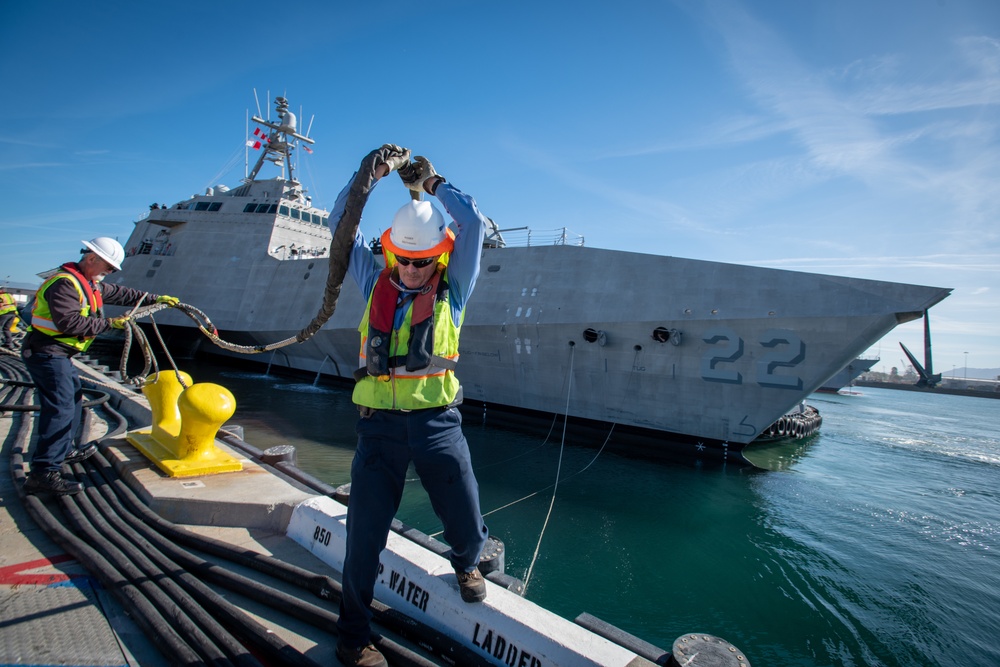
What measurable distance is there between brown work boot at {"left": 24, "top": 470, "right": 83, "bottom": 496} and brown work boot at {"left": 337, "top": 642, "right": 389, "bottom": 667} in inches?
89.9

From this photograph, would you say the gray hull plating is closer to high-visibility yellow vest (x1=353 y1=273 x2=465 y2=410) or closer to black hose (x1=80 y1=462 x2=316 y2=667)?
high-visibility yellow vest (x1=353 y1=273 x2=465 y2=410)

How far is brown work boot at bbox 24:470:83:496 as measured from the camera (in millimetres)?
2812

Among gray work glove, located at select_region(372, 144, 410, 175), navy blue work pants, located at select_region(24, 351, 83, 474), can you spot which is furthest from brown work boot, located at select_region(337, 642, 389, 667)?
navy blue work pants, located at select_region(24, 351, 83, 474)

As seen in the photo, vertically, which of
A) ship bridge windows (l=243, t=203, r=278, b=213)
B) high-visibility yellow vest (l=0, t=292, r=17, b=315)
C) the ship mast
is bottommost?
high-visibility yellow vest (l=0, t=292, r=17, b=315)

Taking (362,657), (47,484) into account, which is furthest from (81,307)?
(362,657)

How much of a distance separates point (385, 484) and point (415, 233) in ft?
2.92

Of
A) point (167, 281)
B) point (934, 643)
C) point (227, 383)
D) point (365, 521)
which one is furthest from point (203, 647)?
point (167, 281)

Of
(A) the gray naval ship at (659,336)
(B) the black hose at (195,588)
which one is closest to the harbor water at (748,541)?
(A) the gray naval ship at (659,336)

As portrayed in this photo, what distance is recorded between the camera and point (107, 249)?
3.11 meters

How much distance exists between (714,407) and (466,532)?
7.93 metres

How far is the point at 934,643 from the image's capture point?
385 centimetres

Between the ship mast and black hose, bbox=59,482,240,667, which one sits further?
the ship mast

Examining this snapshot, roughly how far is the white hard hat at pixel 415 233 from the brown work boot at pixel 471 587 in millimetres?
1216

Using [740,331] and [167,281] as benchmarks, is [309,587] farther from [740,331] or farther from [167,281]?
[167,281]
